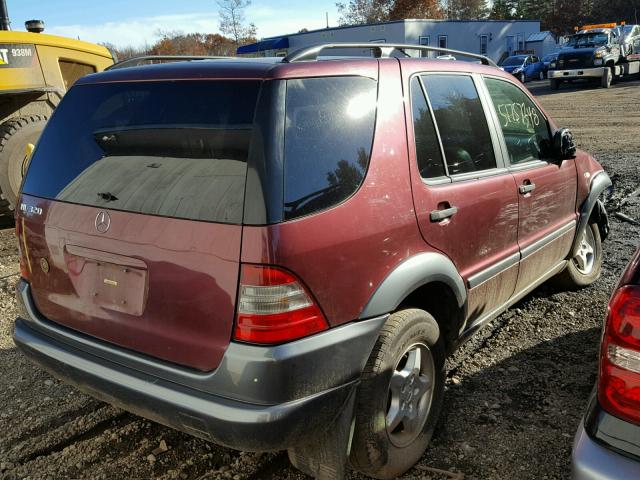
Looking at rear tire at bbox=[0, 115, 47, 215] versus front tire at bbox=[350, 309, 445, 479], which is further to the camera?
rear tire at bbox=[0, 115, 47, 215]

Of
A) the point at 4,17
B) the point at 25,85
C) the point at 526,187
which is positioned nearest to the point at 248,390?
the point at 526,187

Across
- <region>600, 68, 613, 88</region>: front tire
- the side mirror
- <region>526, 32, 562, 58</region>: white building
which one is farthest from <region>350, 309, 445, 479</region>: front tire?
<region>526, 32, 562, 58</region>: white building

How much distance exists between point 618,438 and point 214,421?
1.31 meters

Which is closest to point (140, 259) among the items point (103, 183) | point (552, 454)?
point (103, 183)

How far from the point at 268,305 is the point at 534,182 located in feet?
7.27

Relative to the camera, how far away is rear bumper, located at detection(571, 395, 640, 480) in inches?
64.4

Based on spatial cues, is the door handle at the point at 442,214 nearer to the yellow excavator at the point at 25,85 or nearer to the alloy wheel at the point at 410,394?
the alloy wheel at the point at 410,394

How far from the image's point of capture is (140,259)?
2.21m

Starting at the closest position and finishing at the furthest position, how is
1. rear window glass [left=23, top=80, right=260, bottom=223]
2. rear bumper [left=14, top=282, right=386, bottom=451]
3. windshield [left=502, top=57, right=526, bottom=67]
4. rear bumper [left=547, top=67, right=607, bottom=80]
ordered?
rear bumper [left=14, top=282, right=386, bottom=451] → rear window glass [left=23, top=80, right=260, bottom=223] → rear bumper [left=547, top=67, right=607, bottom=80] → windshield [left=502, top=57, right=526, bottom=67]

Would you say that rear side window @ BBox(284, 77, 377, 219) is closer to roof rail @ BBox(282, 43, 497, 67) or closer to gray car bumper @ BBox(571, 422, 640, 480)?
roof rail @ BBox(282, 43, 497, 67)

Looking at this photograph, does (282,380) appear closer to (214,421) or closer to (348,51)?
(214,421)

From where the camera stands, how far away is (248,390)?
6.55ft

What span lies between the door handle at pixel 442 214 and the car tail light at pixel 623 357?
97 centimetres

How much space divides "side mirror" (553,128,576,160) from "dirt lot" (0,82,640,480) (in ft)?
4.02
